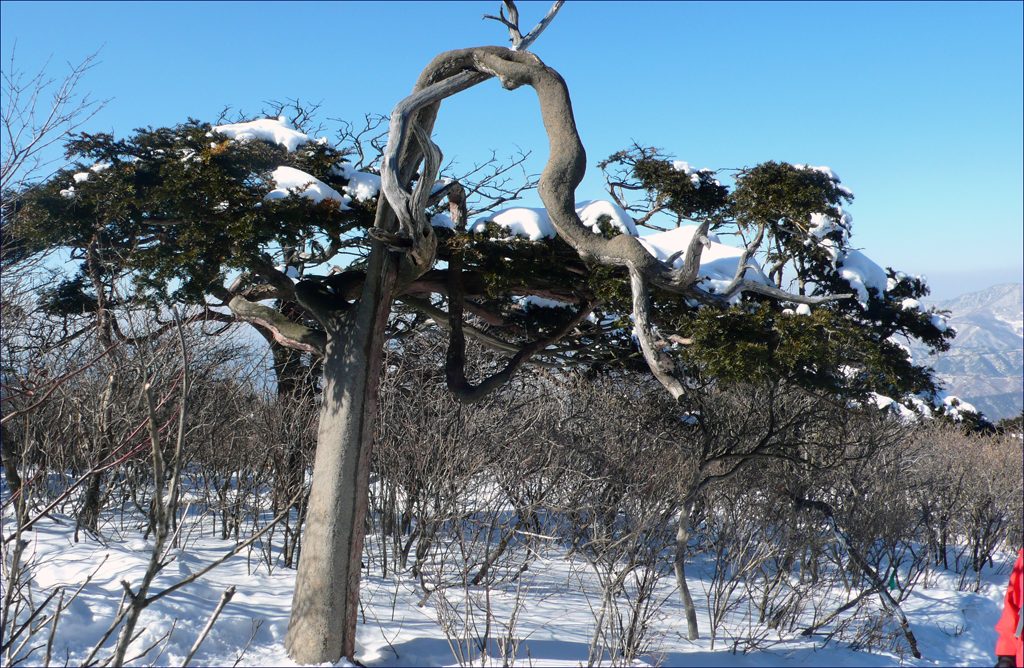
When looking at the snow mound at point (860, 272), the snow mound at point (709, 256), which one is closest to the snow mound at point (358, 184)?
the snow mound at point (709, 256)

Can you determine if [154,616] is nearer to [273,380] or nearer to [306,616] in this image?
[306,616]

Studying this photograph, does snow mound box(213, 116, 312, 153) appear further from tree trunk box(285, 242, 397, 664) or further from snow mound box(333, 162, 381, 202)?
tree trunk box(285, 242, 397, 664)

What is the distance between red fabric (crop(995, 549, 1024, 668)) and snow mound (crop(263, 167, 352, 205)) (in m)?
5.12

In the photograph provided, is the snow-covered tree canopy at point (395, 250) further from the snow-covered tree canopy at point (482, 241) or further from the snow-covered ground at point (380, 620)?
the snow-covered ground at point (380, 620)

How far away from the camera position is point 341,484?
5.84 metres

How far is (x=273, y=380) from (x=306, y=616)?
223 inches

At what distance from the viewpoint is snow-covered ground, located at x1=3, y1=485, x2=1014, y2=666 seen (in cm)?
583

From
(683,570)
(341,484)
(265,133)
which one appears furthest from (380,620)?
(265,133)

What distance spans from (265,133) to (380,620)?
201 inches

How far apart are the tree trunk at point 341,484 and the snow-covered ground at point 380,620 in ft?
1.39

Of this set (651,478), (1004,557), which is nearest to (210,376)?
(651,478)

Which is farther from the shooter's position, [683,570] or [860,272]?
[683,570]

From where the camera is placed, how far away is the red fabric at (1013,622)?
11.5ft

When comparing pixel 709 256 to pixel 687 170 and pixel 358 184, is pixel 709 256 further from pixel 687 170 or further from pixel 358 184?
pixel 358 184
